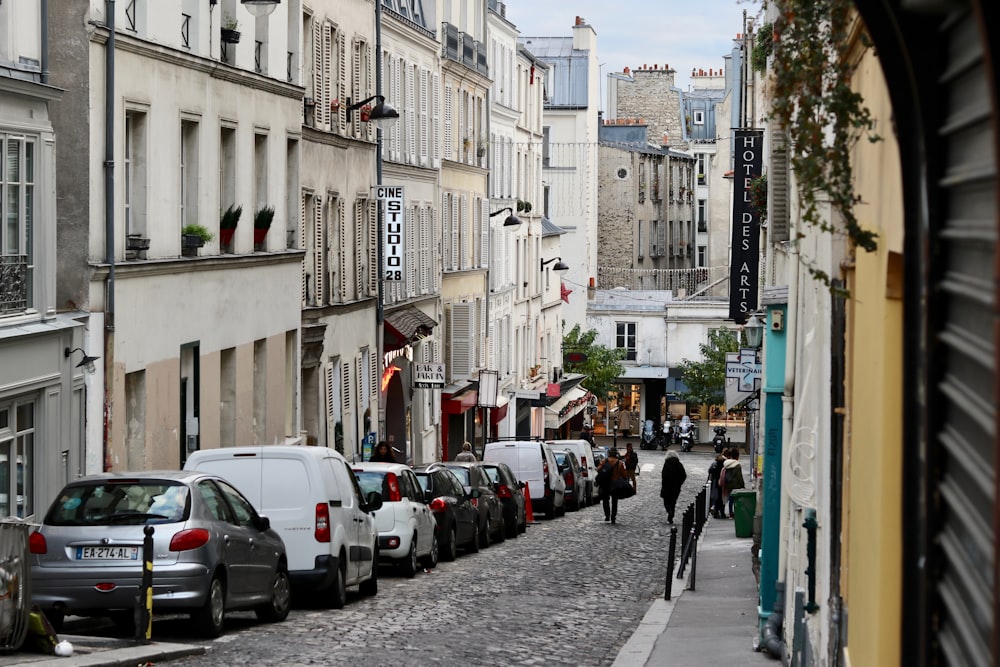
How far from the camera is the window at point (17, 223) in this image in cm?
2020

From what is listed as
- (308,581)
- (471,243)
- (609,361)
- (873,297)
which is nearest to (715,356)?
(609,361)

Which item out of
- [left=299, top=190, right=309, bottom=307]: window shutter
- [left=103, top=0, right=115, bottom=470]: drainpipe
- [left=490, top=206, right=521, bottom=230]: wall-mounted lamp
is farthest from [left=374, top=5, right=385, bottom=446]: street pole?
[left=103, top=0, right=115, bottom=470]: drainpipe

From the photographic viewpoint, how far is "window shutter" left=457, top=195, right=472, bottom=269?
2126 inches

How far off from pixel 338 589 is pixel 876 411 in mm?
13378

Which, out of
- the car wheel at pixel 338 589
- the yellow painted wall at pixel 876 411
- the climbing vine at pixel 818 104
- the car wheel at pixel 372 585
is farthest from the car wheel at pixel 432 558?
the climbing vine at pixel 818 104

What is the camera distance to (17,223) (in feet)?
67.9

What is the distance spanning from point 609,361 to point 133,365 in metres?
62.3

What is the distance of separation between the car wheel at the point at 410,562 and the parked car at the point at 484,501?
17.4 feet

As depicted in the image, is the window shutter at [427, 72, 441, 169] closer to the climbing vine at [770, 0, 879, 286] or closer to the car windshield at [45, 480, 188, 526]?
the car windshield at [45, 480, 188, 526]

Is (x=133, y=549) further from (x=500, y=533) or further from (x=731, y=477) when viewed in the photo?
(x=731, y=477)

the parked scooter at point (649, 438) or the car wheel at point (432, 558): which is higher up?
the car wheel at point (432, 558)

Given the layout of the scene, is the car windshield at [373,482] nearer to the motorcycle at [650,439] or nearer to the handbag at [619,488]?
the handbag at [619,488]

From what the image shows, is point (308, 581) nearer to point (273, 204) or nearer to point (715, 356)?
point (273, 204)

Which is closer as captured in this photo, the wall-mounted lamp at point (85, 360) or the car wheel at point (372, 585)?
the car wheel at point (372, 585)
